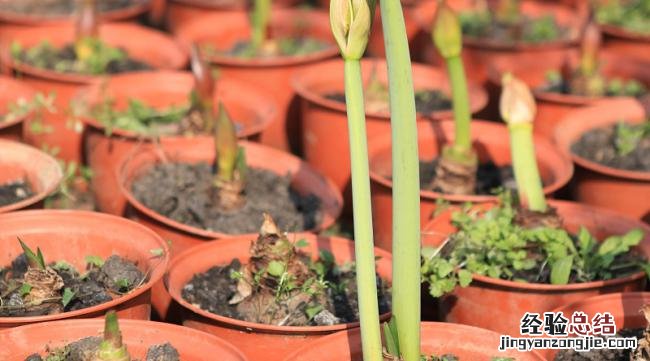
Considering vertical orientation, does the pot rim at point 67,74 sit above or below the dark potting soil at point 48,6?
below

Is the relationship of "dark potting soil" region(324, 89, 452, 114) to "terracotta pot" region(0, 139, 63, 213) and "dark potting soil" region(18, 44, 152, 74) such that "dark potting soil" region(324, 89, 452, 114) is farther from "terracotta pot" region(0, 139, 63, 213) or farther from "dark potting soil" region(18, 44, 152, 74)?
"terracotta pot" region(0, 139, 63, 213)

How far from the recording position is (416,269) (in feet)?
6.84

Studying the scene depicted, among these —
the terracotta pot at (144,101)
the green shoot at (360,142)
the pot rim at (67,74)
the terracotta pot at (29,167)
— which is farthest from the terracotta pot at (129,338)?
the pot rim at (67,74)

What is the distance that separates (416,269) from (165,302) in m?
1.08

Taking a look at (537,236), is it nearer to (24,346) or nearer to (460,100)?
(460,100)

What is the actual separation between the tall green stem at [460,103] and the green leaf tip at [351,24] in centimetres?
133

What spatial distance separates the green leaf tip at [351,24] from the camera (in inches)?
76.5

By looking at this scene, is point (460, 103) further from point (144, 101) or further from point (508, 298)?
point (144, 101)

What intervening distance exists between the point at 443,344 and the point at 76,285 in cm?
94

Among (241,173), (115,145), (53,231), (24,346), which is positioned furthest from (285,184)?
(24,346)

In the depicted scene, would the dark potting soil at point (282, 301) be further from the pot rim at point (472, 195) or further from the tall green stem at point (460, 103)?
the tall green stem at point (460, 103)

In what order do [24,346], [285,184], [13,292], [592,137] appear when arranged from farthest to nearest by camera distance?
[592,137], [285,184], [13,292], [24,346]

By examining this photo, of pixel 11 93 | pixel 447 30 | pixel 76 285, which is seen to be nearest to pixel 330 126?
pixel 447 30

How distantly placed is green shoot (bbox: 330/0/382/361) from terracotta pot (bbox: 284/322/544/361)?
227 millimetres
